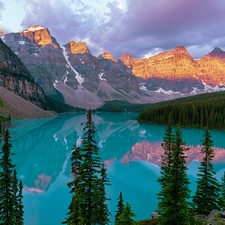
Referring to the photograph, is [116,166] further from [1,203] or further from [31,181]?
[1,203]

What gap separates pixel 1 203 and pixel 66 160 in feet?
124

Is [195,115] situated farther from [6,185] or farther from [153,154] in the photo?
[6,185]

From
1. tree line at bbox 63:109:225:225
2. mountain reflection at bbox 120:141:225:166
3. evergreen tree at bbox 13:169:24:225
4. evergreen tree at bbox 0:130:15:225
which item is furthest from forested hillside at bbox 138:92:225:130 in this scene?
evergreen tree at bbox 0:130:15:225

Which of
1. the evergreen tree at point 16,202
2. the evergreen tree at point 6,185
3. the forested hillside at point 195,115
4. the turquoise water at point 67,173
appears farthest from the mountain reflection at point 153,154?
the forested hillside at point 195,115

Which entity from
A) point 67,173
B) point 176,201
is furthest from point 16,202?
point 67,173

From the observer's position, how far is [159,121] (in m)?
132

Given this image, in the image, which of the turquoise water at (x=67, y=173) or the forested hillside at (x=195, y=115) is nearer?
the turquoise water at (x=67, y=173)

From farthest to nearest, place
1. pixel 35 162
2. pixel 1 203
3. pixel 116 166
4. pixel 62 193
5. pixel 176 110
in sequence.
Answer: pixel 176 110, pixel 35 162, pixel 116 166, pixel 62 193, pixel 1 203

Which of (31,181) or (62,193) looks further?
(31,181)

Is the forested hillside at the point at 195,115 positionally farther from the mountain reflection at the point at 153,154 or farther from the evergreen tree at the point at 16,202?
the evergreen tree at the point at 16,202

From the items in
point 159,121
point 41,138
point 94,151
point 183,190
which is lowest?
point 183,190

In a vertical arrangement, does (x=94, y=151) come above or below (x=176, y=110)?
below

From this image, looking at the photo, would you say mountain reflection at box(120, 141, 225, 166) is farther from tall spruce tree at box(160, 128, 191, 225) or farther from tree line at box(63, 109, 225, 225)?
tall spruce tree at box(160, 128, 191, 225)

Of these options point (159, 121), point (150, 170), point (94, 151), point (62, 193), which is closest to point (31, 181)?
point (62, 193)
